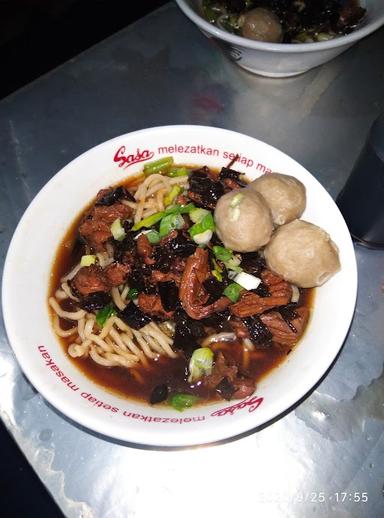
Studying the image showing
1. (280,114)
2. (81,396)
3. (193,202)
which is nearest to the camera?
(81,396)

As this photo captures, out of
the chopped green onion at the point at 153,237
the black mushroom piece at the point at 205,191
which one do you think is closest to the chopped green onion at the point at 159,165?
the black mushroom piece at the point at 205,191

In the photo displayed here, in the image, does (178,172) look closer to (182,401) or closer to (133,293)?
(133,293)

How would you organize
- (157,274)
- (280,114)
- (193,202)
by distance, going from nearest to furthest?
(157,274), (193,202), (280,114)

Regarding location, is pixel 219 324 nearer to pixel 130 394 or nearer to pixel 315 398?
pixel 130 394

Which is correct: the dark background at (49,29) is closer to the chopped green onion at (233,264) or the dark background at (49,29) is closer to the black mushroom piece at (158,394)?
the chopped green onion at (233,264)

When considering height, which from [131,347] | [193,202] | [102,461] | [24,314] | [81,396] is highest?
[193,202]

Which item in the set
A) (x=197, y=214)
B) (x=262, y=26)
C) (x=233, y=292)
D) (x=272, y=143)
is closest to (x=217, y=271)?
(x=233, y=292)

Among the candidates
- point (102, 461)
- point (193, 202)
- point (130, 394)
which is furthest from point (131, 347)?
point (193, 202)
